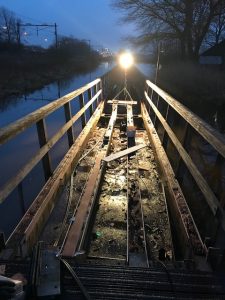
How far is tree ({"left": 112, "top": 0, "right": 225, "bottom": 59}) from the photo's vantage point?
2956 centimetres

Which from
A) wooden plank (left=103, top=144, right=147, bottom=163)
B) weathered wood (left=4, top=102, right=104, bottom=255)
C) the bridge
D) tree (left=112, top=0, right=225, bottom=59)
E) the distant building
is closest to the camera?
the bridge

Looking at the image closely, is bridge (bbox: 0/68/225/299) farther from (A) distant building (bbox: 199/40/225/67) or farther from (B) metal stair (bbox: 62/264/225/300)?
(A) distant building (bbox: 199/40/225/67)

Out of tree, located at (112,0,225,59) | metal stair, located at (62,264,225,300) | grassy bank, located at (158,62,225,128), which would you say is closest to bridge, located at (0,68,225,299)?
metal stair, located at (62,264,225,300)

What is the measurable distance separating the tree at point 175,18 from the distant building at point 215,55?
4.61 m

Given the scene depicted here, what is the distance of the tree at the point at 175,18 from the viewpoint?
29562mm

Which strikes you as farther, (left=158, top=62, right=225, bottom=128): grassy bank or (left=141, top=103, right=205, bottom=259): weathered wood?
(left=158, top=62, right=225, bottom=128): grassy bank

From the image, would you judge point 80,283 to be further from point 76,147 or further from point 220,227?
point 76,147

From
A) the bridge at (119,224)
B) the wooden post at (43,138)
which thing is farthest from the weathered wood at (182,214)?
the wooden post at (43,138)

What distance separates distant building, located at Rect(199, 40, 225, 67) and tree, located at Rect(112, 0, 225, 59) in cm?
461

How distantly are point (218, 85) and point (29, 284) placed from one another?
22.3 meters

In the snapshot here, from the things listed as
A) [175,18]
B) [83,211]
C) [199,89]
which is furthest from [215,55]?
[83,211]

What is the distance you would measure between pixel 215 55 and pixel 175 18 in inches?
348

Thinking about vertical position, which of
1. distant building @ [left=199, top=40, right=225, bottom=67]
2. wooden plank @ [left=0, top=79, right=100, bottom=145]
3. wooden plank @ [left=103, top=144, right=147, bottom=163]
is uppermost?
distant building @ [left=199, top=40, right=225, bottom=67]

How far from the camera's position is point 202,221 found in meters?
5.31
